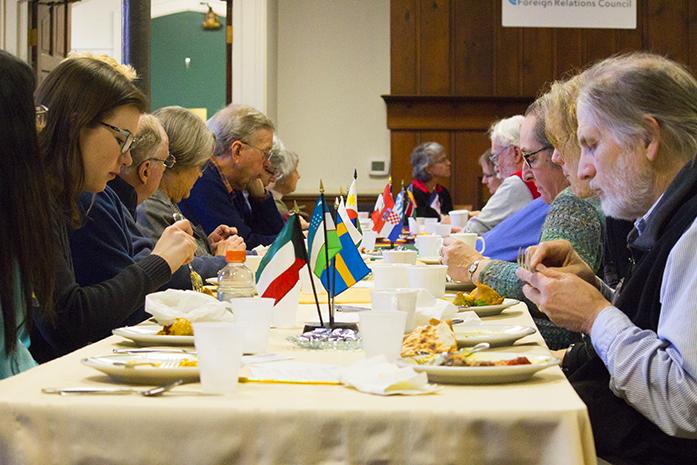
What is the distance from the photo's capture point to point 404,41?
10.3 m

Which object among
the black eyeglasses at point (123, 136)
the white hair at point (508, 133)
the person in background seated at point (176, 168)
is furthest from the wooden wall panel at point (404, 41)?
the black eyeglasses at point (123, 136)

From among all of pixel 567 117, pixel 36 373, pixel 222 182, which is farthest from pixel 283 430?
pixel 222 182

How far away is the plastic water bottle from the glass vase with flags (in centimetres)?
40

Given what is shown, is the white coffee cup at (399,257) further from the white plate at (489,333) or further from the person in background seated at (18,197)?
the person in background seated at (18,197)

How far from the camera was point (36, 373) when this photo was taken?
161 centimetres

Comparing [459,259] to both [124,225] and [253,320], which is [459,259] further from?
[253,320]

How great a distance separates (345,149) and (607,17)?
298cm

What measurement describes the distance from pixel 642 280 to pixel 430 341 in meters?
0.49

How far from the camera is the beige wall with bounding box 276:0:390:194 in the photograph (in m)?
10.8

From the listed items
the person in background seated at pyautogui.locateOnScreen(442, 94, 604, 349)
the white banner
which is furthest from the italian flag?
the white banner

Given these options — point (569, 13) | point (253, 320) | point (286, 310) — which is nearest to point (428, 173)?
point (569, 13)

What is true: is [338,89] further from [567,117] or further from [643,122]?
[643,122]

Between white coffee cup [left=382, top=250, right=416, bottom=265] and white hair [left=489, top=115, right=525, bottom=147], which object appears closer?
white coffee cup [left=382, top=250, right=416, bottom=265]

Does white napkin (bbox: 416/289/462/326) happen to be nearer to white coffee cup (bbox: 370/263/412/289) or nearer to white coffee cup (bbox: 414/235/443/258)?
white coffee cup (bbox: 370/263/412/289)
